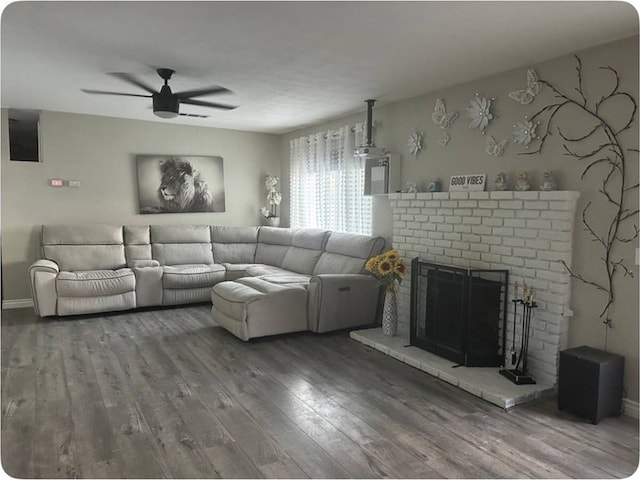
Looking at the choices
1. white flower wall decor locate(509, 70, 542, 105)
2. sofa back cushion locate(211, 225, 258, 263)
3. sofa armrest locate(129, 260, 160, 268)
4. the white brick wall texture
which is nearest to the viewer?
the white brick wall texture

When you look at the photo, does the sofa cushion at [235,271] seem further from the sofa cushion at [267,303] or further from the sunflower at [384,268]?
the sunflower at [384,268]

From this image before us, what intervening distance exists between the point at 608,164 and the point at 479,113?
3.64ft

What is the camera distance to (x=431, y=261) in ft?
13.3

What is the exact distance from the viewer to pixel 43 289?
4777 millimetres

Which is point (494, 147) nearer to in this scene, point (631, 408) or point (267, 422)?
point (631, 408)

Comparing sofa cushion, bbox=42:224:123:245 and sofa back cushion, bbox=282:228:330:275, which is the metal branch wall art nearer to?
sofa back cushion, bbox=282:228:330:275

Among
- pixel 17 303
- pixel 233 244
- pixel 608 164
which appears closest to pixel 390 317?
pixel 608 164

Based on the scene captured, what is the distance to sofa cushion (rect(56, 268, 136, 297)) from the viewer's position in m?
4.84

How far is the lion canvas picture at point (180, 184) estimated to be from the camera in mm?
6059

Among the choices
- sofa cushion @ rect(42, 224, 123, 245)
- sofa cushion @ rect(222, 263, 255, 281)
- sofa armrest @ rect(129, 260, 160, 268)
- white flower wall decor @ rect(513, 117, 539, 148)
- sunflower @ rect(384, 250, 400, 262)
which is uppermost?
white flower wall decor @ rect(513, 117, 539, 148)

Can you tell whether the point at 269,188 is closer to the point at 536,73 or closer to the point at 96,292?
the point at 96,292

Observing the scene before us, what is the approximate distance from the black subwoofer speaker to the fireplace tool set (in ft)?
1.02

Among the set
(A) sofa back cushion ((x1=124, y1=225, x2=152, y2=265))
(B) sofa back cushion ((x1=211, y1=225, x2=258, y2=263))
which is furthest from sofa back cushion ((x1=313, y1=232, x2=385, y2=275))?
(A) sofa back cushion ((x1=124, y1=225, x2=152, y2=265))

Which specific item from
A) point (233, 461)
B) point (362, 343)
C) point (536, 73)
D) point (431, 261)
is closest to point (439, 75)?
point (536, 73)
